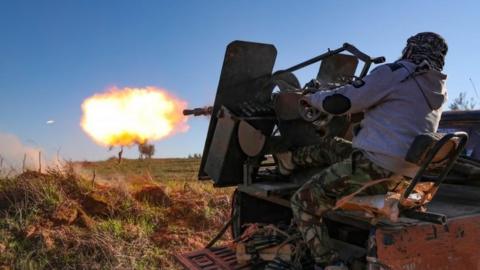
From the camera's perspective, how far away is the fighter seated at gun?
3.18 metres

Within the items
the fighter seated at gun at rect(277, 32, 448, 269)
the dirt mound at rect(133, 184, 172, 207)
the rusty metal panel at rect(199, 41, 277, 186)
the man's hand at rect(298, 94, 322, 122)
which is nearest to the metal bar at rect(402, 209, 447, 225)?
the fighter seated at gun at rect(277, 32, 448, 269)

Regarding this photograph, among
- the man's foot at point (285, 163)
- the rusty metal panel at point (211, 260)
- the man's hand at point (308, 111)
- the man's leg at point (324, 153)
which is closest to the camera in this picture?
the man's hand at point (308, 111)

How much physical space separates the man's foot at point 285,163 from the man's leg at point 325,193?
0.83 meters

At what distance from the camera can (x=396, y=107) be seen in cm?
320

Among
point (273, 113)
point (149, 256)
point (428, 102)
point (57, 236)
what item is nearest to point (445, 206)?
point (428, 102)

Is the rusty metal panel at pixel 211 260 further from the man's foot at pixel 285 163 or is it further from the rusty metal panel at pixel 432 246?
the rusty metal panel at pixel 432 246

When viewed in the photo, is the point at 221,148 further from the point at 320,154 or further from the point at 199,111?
the point at 320,154

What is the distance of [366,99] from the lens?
3.22 m

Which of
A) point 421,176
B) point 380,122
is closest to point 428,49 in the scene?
point 380,122

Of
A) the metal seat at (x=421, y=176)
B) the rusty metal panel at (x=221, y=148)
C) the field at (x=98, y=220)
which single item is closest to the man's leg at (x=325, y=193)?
the metal seat at (x=421, y=176)

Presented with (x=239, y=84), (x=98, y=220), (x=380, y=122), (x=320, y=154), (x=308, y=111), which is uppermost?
(x=239, y=84)

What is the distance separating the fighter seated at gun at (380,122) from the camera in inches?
125

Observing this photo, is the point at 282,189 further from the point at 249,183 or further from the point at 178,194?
the point at 178,194

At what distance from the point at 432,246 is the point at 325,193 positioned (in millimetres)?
754
